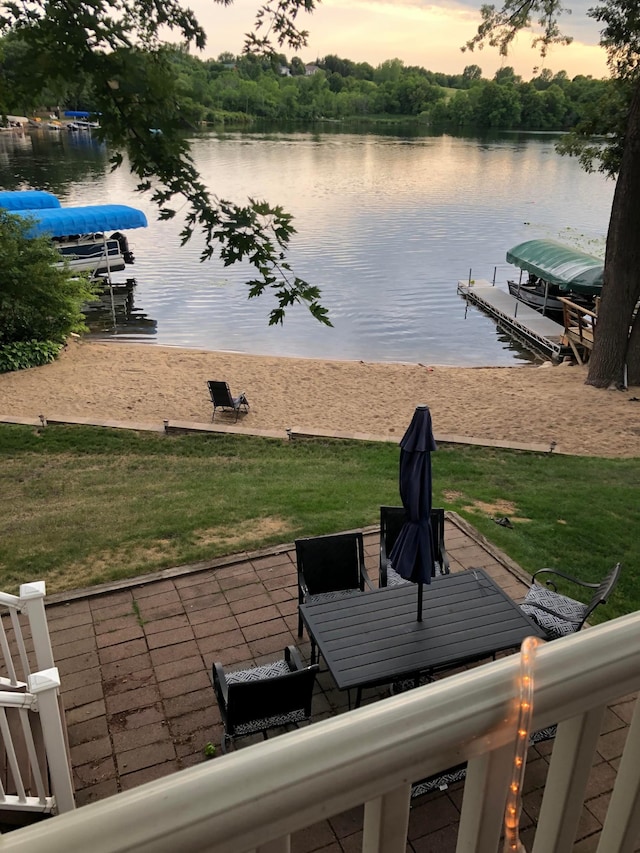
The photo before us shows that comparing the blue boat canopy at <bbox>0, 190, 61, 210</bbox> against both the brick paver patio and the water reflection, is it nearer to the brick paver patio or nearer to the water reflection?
the water reflection

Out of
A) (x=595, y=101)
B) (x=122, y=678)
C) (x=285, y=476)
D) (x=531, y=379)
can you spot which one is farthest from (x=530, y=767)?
(x=595, y=101)

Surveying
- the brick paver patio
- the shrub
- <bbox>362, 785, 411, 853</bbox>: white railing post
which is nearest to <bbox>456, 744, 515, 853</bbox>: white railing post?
<bbox>362, 785, 411, 853</bbox>: white railing post

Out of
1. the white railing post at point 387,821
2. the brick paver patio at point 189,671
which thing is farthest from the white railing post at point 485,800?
the brick paver patio at point 189,671

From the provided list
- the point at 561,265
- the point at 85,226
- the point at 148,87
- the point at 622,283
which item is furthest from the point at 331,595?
the point at 85,226

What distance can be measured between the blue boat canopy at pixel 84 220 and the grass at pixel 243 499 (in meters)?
15.1

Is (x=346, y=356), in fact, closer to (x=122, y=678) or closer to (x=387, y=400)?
(x=387, y=400)

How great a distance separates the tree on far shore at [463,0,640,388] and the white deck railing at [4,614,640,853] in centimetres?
1448

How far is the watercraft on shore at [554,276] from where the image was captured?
20.3 m

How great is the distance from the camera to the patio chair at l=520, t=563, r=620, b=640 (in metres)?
4.15

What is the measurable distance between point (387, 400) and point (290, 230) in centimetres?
1032

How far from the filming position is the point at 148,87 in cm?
327

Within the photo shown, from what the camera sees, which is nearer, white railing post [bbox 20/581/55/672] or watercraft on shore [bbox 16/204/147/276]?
white railing post [bbox 20/581/55/672]

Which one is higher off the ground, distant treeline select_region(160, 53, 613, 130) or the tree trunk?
distant treeline select_region(160, 53, 613, 130)

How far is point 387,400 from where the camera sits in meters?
14.2
